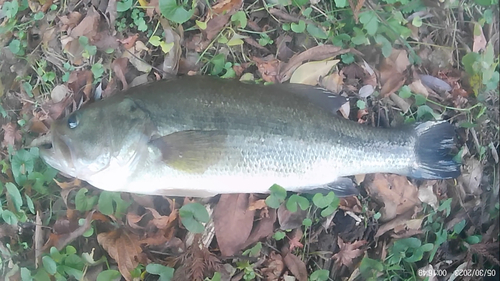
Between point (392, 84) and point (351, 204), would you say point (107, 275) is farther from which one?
point (392, 84)

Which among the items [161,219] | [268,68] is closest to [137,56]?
[268,68]

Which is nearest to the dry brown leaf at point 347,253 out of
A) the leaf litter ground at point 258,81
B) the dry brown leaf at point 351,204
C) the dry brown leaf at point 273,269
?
the leaf litter ground at point 258,81

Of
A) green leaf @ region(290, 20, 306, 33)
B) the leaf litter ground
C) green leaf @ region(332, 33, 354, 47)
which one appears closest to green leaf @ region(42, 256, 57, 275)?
the leaf litter ground

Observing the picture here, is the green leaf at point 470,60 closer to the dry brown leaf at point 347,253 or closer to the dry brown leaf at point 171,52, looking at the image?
the dry brown leaf at point 347,253

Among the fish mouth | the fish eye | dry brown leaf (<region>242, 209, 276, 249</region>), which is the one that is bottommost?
dry brown leaf (<region>242, 209, 276, 249</region>)

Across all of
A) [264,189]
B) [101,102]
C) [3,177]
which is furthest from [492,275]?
[3,177]

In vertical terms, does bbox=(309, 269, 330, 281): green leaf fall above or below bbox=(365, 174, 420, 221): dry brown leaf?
below

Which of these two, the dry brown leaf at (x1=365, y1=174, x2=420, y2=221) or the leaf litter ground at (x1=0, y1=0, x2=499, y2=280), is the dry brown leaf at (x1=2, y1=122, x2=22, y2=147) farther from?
the dry brown leaf at (x1=365, y1=174, x2=420, y2=221)

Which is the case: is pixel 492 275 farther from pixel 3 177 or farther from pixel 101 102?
pixel 3 177
